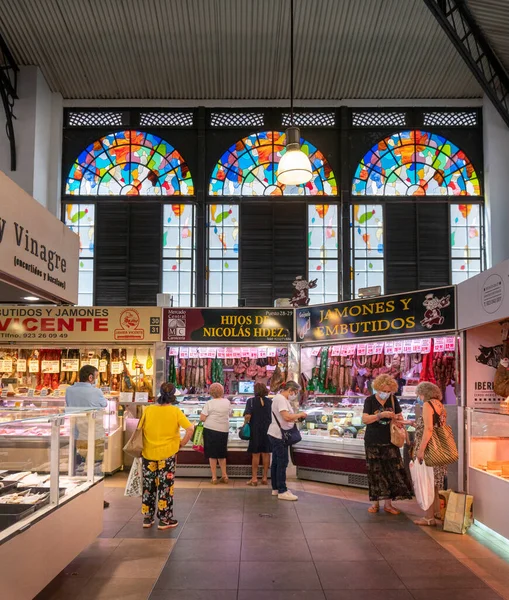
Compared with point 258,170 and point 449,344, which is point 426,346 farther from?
point 258,170

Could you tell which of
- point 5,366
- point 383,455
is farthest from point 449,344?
point 5,366

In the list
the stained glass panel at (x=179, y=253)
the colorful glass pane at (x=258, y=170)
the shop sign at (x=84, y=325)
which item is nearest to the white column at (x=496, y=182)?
the colorful glass pane at (x=258, y=170)

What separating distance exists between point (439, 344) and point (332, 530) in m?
3.15

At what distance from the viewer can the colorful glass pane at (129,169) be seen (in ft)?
44.1

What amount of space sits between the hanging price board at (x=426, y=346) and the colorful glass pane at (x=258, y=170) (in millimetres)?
5932

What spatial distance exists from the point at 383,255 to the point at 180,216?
14.9ft

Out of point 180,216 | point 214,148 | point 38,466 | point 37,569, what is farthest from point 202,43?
point 37,569

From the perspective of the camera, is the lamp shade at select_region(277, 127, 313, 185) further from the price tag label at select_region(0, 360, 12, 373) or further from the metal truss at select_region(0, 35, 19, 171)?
the metal truss at select_region(0, 35, 19, 171)

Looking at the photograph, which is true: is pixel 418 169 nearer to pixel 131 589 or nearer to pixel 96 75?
pixel 96 75

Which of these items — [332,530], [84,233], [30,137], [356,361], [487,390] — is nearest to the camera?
[332,530]

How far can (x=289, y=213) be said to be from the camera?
525 inches

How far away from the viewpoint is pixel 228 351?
10.4 meters

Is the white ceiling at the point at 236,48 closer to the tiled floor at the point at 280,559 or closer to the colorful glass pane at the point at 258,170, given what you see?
the colorful glass pane at the point at 258,170

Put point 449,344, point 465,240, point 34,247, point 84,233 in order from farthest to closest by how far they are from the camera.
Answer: point 84,233 < point 465,240 < point 449,344 < point 34,247
